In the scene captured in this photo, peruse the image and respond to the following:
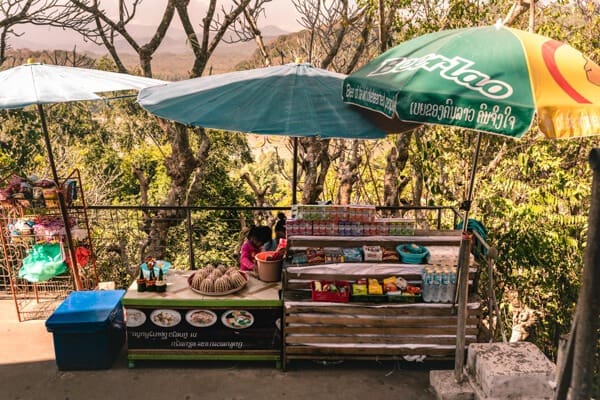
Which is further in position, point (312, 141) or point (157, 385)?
point (312, 141)

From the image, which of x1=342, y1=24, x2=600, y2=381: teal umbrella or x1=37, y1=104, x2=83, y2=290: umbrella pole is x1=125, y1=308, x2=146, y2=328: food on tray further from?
x1=342, y1=24, x2=600, y2=381: teal umbrella

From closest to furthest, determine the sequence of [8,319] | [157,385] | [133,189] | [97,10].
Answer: [157,385] → [8,319] → [97,10] → [133,189]

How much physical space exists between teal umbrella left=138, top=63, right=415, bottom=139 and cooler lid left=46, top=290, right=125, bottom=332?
207cm

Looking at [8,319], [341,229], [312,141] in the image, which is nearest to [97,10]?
[312,141]

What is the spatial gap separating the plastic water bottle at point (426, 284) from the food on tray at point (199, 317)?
2.05 m

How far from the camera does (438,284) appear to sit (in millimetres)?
4480

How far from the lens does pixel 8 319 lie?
18.5ft

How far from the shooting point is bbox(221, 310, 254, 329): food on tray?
180 inches

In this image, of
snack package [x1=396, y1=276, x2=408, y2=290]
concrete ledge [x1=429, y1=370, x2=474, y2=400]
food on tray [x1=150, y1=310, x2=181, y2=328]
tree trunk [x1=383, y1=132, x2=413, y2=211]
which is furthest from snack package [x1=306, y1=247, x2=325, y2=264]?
tree trunk [x1=383, y1=132, x2=413, y2=211]

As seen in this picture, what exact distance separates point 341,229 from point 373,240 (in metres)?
0.34

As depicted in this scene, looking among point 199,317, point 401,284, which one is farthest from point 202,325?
point 401,284

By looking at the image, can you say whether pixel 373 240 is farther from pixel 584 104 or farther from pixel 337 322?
pixel 584 104

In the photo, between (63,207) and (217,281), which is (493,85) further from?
(63,207)

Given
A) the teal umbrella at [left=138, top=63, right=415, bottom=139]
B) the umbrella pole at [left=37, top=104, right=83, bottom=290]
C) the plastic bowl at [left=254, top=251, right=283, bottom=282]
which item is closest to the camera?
the teal umbrella at [left=138, top=63, right=415, bottom=139]
